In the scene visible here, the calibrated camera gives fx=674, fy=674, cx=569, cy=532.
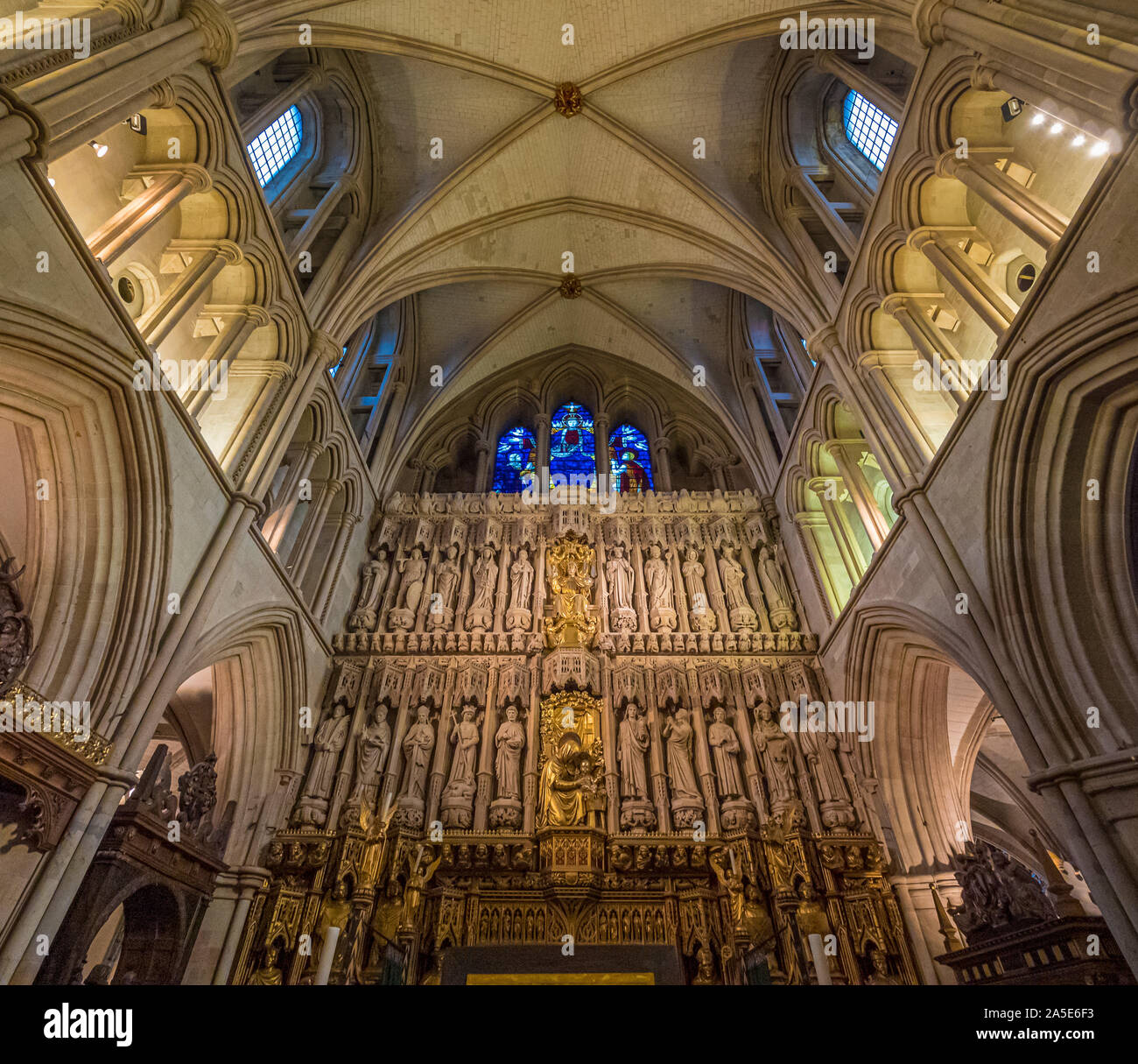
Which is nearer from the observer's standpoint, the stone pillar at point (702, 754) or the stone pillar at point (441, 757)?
the stone pillar at point (702, 754)

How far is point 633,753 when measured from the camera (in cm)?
1128

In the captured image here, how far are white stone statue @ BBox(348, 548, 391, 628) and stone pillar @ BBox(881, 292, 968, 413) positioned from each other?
1068 cm

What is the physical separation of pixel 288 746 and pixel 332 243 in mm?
9741

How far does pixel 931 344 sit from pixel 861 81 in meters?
5.30

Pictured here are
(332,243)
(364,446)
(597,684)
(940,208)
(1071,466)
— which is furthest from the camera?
(364,446)

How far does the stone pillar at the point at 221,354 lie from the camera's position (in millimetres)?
9391

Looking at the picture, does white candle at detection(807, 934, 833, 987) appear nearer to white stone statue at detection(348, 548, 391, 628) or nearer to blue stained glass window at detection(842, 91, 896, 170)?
white stone statue at detection(348, 548, 391, 628)

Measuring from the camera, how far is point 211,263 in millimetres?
9852

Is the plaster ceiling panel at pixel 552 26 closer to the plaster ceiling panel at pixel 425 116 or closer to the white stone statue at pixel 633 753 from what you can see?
the plaster ceiling panel at pixel 425 116

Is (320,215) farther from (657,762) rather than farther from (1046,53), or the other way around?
(657,762)

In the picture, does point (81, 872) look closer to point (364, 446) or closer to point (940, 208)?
point (364, 446)

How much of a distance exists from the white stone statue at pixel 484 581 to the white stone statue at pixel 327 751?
10.5 feet

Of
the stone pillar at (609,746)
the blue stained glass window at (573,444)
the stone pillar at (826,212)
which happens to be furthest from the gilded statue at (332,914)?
the stone pillar at (826,212)
